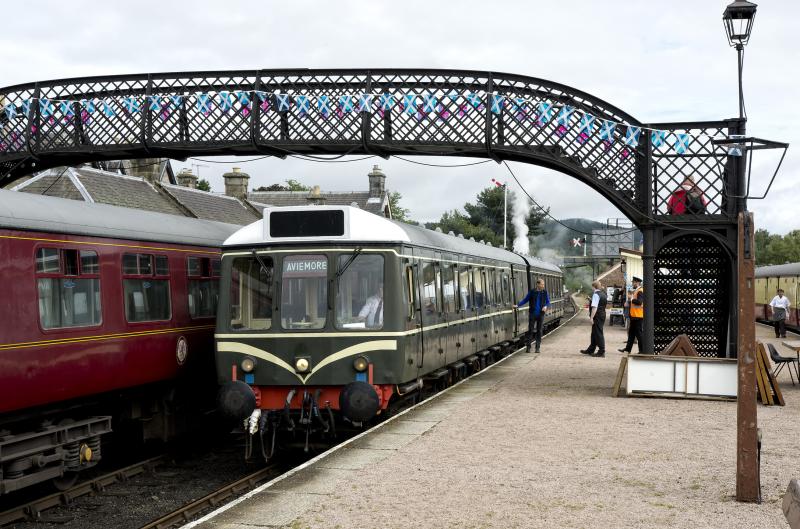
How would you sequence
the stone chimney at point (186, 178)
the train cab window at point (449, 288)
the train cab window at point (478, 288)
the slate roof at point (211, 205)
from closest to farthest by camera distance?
the train cab window at point (449, 288)
the train cab window at point (478, 288)
the slate roof at point (211, 205)
the stone chimney at point (186, 178)

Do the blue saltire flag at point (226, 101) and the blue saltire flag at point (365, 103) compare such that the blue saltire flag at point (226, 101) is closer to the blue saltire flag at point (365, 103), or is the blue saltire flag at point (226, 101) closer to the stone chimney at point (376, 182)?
the blue saltire flag at point (365, 103)

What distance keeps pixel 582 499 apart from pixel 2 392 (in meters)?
5.23

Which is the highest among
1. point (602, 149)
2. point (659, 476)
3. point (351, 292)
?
point (602, 149)

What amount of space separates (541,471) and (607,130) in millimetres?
8481

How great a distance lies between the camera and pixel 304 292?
1155cm

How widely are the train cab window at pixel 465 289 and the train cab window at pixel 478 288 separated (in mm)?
466

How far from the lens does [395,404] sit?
13.7m

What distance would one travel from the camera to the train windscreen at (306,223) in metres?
11.6

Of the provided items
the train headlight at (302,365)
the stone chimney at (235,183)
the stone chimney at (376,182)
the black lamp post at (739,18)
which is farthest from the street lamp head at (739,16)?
the stone chimney at (376,182)

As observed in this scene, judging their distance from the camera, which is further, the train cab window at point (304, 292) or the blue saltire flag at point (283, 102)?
the blue saltire flag at point (283, 102)

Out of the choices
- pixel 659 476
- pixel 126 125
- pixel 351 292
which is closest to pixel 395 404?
pixel 351 292

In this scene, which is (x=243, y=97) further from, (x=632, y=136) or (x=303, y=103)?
(x=632, y=136)

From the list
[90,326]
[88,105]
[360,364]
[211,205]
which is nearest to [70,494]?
[90,326]

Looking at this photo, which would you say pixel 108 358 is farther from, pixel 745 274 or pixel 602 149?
pixel 602 149
